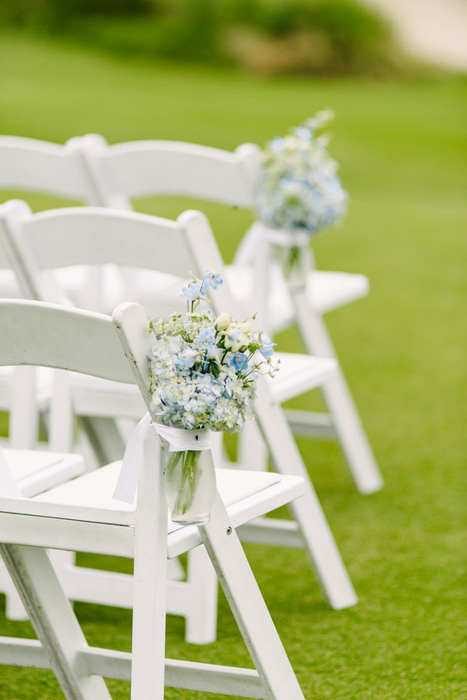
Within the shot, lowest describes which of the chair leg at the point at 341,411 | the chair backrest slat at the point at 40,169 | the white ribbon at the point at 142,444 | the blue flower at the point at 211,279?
the white ribbon at the point at 142,444

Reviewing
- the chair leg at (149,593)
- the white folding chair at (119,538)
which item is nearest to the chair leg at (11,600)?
the white folding chair at (119,538)

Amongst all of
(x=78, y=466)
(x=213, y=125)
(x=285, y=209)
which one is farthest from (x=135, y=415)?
(x=213, y=125)

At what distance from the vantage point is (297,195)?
3.38 m

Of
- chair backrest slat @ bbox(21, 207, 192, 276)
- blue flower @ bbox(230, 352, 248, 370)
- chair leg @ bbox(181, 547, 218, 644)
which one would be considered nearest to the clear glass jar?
blue flower @ bbox(230, 352, 248, 370)

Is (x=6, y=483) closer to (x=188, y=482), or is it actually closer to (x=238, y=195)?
(x=188, y=482)

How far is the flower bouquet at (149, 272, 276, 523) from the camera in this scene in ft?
5.82

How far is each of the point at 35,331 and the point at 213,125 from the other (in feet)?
53.8

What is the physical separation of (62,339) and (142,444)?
0.22 meters

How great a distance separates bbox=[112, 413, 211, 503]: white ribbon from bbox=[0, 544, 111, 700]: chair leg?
27 centimetres

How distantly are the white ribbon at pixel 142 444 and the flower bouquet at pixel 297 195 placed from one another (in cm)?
160

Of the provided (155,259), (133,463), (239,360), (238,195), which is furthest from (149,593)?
(238,195)

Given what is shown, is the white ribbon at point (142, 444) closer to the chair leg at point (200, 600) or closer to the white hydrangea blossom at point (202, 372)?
the white hydrangea blossom at point (202, 372)

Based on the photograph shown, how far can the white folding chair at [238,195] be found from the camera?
3.36m

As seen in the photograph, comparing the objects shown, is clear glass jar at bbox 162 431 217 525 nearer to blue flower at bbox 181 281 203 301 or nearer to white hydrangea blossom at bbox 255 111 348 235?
blue flower at bbox 181 281 203 301
